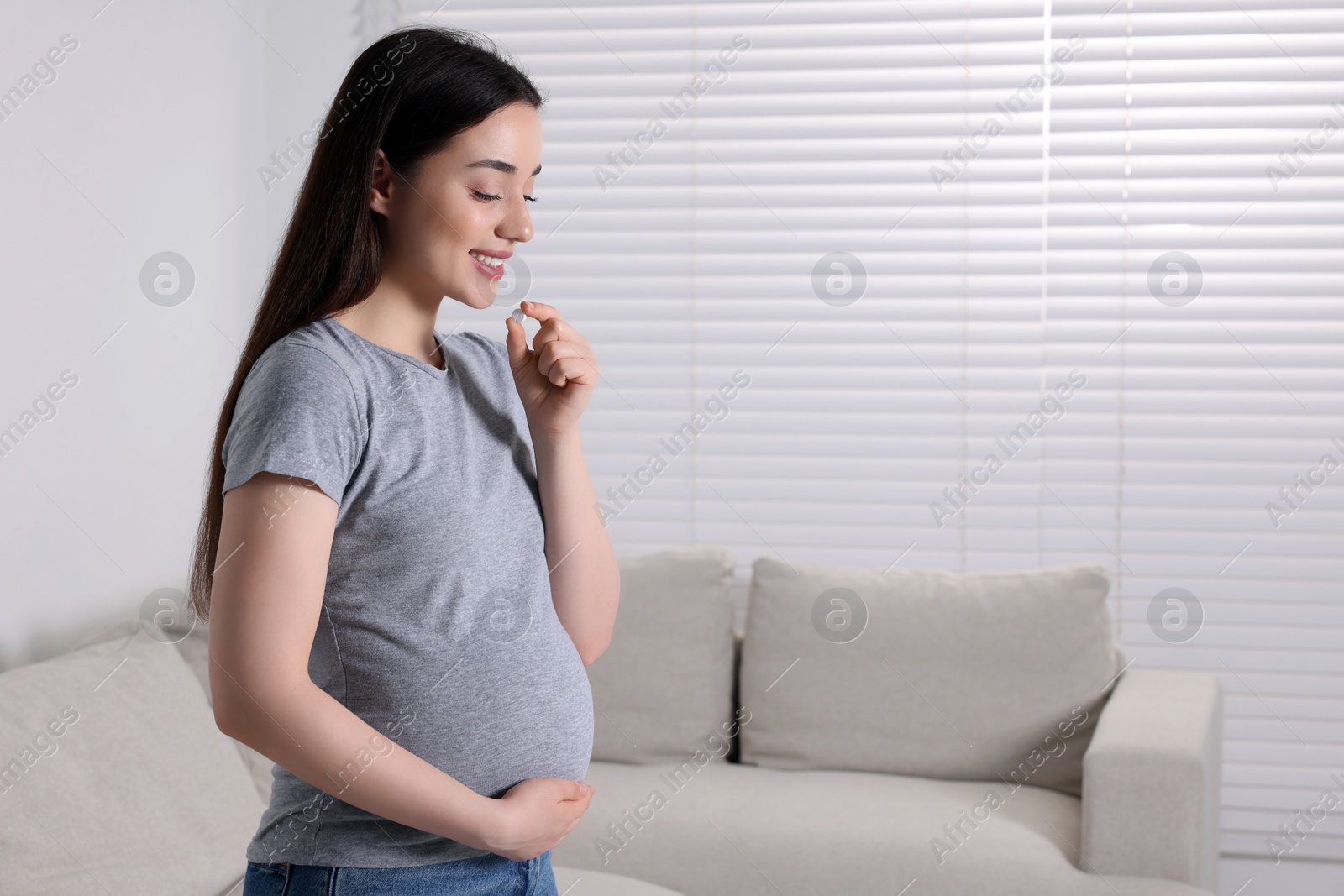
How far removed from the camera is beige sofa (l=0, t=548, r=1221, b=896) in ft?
5.32

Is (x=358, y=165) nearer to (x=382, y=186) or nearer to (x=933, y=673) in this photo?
(x=382, y=186)

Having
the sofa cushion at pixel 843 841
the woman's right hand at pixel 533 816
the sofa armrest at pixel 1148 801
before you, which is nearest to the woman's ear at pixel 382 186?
the woman's right hand at pixel 533 816

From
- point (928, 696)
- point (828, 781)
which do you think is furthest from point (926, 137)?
point (828, 781)

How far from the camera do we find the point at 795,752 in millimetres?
2400

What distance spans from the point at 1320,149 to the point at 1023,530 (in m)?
1.11

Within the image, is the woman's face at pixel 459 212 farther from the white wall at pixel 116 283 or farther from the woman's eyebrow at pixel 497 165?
the white wall at pixel 116 283

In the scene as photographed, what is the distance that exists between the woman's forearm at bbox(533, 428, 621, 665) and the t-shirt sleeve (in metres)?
0.24

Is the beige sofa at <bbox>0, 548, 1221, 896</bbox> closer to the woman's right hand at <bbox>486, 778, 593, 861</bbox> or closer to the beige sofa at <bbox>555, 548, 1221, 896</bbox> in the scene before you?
the beige sofa at <bbox>555, 548, 1221, 896</bbox>

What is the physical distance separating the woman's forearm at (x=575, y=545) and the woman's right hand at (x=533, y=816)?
0.19 meters

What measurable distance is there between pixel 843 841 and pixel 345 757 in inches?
57.3

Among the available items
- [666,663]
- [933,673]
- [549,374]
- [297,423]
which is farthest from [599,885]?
[297,423]

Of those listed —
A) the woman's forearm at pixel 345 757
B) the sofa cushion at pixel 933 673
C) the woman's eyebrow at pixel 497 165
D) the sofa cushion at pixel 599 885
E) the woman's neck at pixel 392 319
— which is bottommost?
the sofa cushion at pixel 599 885

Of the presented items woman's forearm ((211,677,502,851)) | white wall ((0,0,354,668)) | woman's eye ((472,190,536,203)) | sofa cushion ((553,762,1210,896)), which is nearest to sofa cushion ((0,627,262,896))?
white wall ((0,0,354,668))

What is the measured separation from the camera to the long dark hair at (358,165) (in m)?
0.93
